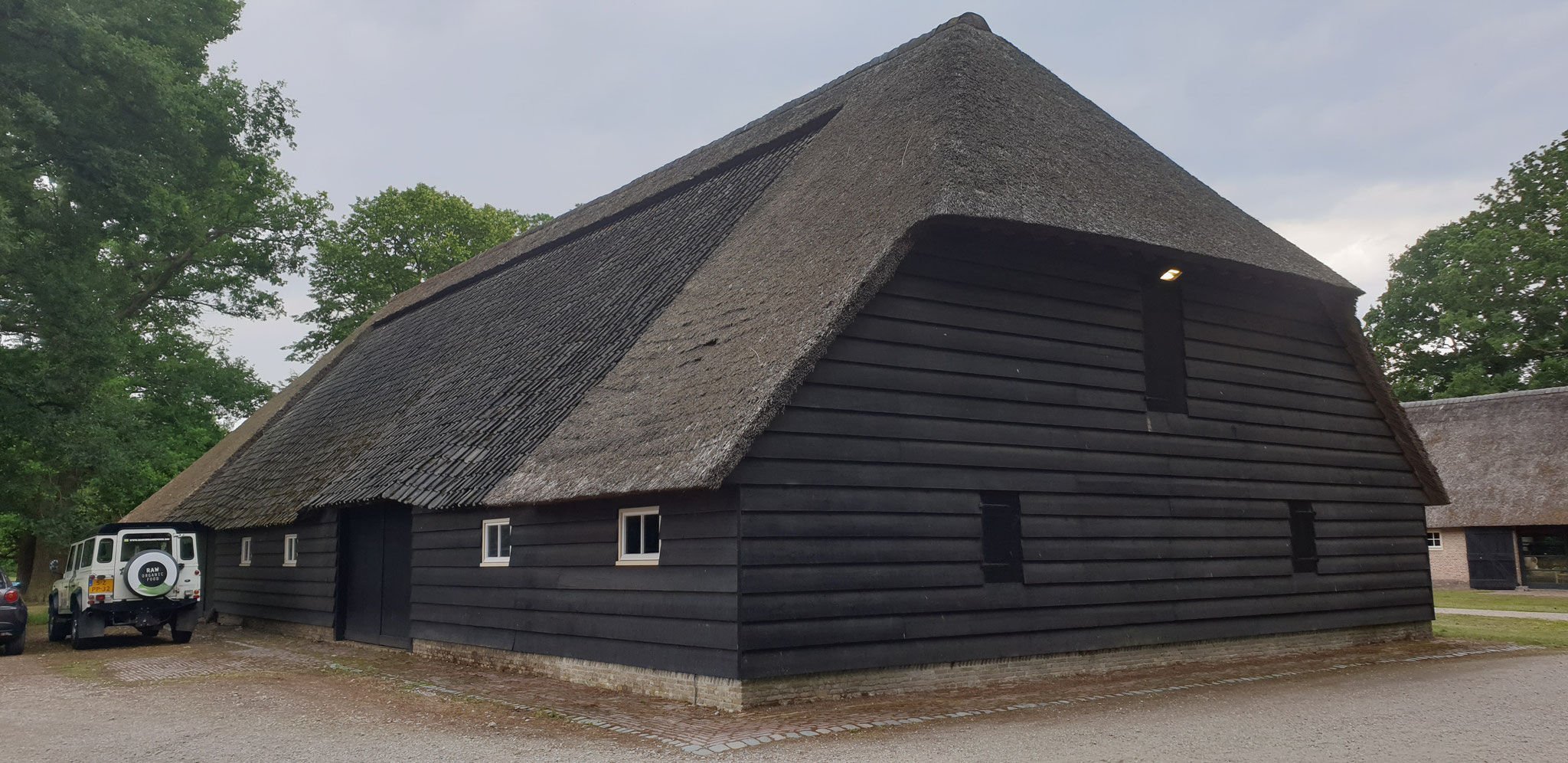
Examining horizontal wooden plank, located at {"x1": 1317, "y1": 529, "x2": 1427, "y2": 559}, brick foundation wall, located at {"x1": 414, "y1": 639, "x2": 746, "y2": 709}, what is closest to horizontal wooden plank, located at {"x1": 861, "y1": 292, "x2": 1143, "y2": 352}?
brick foundation wall, located at {"x1": 414, "y1": 639, "x2": 746, "y2": 709}

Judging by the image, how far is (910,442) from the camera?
11086mm

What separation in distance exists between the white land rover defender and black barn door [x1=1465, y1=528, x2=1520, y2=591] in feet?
106

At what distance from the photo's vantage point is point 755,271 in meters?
12.8

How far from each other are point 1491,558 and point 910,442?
27339mm

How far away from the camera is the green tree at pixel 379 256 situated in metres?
41.0

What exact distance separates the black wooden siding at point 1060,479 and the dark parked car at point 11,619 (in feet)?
45.3

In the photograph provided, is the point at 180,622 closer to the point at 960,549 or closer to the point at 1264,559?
the point at 960,549

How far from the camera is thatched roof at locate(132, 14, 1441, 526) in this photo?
1076cm

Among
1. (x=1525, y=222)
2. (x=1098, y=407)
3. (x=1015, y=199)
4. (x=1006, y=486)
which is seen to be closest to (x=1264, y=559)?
(x=1098, y=407)

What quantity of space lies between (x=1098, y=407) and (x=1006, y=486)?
185 cm

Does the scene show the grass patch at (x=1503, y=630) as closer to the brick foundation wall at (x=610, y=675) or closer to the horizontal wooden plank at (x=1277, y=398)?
the horizontal wooden plank at (x=1277, y=398)

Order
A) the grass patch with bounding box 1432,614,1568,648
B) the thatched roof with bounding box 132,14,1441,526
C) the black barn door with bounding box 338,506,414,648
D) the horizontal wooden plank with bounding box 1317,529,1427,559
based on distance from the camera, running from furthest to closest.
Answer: the grass patch with bounding box 1432,614,1568,648
the black barn door with bounding box 338,506,414,648
the horizontal wooden plank with bounding box 1317,529,1427,559
the thatched roof with bounding box 132,14,1441,526

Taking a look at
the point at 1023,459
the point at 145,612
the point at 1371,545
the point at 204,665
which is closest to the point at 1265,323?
the point at 1371,545

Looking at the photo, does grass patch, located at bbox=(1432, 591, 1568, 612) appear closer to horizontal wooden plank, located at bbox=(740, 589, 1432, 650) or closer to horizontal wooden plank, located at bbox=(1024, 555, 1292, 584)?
horizontal wooden plank, located at bbox=(740, 589, 1432, 650)
